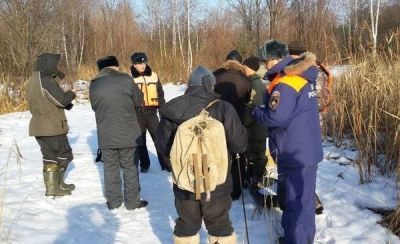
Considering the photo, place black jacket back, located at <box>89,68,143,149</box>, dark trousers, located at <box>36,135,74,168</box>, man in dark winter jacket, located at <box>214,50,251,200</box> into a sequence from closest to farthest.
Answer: black jacket back, located at <box>89,68,143,149</box>, man in dark winter jacket, located at <box>214,50,251,200</box>, dark trousers, located at <box>36,135,74,168</box>

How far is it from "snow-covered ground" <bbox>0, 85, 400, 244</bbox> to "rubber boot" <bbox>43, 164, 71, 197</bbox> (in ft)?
0.40

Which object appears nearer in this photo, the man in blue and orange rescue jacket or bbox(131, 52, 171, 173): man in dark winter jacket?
the man in blue and orange rescue jacket

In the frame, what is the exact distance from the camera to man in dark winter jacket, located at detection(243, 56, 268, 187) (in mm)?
4762

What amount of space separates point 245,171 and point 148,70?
2.11 m

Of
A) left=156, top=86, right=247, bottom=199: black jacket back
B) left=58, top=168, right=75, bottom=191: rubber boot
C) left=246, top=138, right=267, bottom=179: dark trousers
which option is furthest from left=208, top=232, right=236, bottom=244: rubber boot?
left=58, top=168, right=75, bottom=191: rubber boot

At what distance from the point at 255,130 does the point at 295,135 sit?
173cm

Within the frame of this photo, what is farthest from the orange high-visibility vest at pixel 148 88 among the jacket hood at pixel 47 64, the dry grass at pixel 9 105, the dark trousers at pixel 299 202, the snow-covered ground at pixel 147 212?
the dry grass at pixel 9 105

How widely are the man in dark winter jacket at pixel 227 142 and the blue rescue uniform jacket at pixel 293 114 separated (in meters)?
0.27

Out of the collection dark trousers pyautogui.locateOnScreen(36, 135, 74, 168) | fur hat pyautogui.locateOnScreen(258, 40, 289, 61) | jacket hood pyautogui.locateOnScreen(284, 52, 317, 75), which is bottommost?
dark trousers pyautogui.locateOnScreen(36, 135, 74, 168)

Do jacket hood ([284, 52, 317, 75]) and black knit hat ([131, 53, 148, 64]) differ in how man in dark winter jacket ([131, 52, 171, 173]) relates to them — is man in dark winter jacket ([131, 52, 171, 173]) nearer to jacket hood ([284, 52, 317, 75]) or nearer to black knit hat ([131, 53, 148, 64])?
black knit hat ([131, 53, 148, 64])

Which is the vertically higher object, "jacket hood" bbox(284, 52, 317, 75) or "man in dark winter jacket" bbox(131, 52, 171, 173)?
"jacket hood" bbox(284, 52, 317, 75)

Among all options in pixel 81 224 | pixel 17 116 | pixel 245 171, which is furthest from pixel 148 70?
pixel 17 116

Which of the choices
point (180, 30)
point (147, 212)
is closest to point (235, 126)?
point (147, 212)

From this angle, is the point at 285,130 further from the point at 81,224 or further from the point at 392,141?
the point at 81,224
